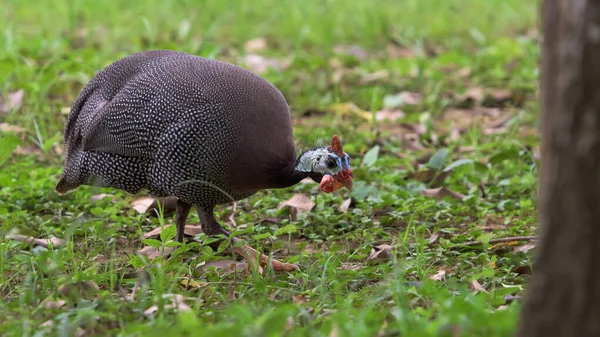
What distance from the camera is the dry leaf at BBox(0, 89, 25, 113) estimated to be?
564 cm

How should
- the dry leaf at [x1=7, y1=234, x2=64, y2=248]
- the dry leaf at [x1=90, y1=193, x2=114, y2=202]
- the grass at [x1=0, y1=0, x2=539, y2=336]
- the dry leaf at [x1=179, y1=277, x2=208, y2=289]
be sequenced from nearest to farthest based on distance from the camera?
the grass at [x1=0, y1=0, x2=539, y2=336]
the dry leaf at [x1=179, y1=277, x2=208, y2=289]
the dry leaf at [x1=7, y1=234, x2=64, y2=248]
the dry leaf at [x1=90, y1=193, x2=114, y2=202]

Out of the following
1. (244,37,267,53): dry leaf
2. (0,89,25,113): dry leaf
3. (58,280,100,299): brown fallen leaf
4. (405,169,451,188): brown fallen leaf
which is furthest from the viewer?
(244,37,267,53): dry leaf

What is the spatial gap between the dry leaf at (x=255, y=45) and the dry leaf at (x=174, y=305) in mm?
4439

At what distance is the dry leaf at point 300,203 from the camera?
4.55 m

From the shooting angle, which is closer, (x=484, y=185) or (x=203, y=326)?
(x=203, y=326)

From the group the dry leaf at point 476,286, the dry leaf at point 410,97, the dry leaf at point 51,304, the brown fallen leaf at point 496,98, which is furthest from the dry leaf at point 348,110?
the dry leaf at point 51,304

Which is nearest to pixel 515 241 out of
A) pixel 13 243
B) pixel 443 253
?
pixel 443 253

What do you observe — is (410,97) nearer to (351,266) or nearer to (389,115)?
(389,115)

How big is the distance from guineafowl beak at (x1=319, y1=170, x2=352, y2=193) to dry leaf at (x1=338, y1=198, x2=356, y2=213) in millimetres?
667

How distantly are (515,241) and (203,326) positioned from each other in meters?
1.72

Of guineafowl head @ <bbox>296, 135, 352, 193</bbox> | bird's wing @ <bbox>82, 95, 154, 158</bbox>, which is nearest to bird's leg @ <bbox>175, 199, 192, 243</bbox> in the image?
bird's wing @ <bbox>82, 95, 154, 158</bbox>

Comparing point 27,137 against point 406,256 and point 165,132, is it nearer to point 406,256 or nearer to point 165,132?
point 165,132

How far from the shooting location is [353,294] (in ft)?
10.6

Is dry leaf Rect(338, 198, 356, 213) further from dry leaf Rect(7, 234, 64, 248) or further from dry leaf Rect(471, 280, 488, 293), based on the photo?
dry leaf Rect(7, 234, 64, 248)
